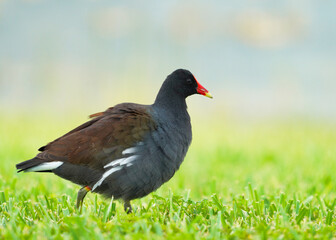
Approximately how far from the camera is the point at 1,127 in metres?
11.8

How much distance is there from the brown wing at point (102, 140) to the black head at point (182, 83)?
1.72ft

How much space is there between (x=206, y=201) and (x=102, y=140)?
897 millimetres

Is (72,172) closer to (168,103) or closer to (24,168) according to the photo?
(24,168)

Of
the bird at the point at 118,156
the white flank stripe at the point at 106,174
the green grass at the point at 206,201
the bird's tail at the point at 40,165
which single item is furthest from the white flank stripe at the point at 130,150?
the bird's tail at the point at 40,165

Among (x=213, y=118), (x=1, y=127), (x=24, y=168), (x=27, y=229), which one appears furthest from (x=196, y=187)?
(x=213, y=118)

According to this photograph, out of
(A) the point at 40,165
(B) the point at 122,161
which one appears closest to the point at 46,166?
(A) the point at 40,165

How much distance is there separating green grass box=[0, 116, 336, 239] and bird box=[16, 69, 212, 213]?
16 cm

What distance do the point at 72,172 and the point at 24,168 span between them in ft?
1.15

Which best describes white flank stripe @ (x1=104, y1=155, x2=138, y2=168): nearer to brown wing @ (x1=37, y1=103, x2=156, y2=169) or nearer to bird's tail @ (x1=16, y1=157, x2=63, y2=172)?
brown wing @ (x1=37, y1=103, x2=156, y2=169)

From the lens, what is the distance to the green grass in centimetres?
258

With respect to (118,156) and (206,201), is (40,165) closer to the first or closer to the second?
(118,156)

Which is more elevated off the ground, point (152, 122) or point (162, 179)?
point (152, 122)

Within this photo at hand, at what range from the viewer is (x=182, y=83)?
13.3 feet

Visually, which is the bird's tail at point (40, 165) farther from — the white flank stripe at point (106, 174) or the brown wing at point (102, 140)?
the white flank stripe at point (106, 174)
